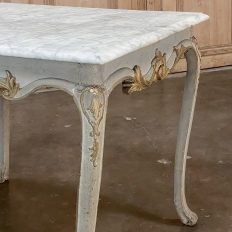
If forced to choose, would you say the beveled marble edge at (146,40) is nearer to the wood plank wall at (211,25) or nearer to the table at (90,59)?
the table at (90,59)

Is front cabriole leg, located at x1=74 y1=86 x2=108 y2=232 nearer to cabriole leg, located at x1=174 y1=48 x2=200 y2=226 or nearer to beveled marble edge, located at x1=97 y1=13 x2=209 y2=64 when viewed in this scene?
beveled marble edge, located at x1=97 y1=13 x2=209 y2=64

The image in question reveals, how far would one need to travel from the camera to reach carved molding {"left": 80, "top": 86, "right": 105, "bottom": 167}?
101 centimetres

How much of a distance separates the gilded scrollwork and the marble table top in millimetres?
71

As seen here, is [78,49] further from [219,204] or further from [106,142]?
[106,142]

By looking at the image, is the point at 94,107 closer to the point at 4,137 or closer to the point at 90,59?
the point at 90,59

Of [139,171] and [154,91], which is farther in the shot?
[154,91]

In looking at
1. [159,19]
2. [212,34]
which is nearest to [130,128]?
[159,19]

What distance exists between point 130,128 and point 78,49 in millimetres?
1693

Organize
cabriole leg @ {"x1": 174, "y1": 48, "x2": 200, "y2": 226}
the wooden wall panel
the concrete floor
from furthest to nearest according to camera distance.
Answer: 1. the wooden wall panel
2. the concrete floor
3. cabriole leg @ {"x1": 174, "y1": 48, "x2": 200, "y2": 226}

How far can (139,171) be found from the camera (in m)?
2.14

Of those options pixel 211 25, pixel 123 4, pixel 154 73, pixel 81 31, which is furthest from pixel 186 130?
pixel 211 25

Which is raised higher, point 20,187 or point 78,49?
point 78,49

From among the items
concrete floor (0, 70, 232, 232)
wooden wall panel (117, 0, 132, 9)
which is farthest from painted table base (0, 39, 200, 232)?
wooden wall panel (117, 0, 132, 9)

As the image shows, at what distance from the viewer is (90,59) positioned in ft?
3.13
